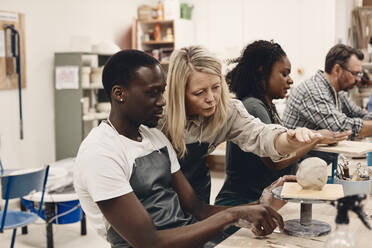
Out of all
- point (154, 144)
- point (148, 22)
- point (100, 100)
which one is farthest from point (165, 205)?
point (148, 22)

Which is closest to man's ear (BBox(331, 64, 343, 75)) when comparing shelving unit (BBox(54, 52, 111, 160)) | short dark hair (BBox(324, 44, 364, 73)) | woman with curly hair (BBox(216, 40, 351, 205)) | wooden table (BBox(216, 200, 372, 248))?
short dark hair (BBox(324, 44, 364, 73))

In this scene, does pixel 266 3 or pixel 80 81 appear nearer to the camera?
pixel 80 81

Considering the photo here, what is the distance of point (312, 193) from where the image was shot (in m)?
1.44

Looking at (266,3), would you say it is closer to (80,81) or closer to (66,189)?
(80,81)

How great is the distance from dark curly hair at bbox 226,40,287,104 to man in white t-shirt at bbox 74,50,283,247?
2.82 ft

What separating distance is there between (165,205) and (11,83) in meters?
3.73

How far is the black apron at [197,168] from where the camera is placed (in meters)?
1.90

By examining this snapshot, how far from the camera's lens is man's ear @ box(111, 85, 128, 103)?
4.68 ft

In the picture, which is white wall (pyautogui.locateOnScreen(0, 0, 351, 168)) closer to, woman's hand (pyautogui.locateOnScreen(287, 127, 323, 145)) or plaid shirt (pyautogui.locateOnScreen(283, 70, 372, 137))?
plaid shirt (pyautogui.locateOnScreen(283, 70, 372, 137))

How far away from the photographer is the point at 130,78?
1.42 meters

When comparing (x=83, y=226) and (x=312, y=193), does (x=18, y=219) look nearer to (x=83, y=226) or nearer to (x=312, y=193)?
(x=83, y=226)

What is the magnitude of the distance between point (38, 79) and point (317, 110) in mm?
3323

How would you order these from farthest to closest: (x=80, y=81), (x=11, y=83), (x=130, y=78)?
(x=80, y=81) < (x=11, y=83) < (x=130, y=78)

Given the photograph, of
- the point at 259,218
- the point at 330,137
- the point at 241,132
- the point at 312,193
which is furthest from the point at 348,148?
the point at 259,218
